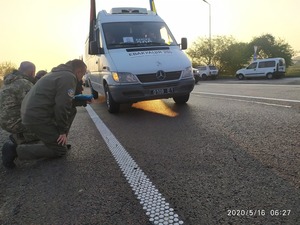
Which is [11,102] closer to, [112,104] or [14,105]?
[14,105]

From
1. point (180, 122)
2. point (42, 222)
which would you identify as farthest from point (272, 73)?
point (42, 222)

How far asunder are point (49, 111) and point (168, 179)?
1.92 metres

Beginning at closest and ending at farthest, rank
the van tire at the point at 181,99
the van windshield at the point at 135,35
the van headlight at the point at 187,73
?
the van headlight at the point at 187,73
the van windshield at the point at 135,35
the van tire at the point at 181,99

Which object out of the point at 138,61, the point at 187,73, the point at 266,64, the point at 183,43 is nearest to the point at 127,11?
the point at 183,43

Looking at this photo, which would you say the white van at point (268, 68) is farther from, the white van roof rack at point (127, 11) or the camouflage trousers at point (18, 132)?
the camouflage trousers at point (18, 132)

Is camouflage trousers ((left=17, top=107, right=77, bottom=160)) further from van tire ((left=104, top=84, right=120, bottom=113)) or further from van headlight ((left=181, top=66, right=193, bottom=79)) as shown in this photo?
van headlight ((left=181, top=66, right=193, bottom=79))

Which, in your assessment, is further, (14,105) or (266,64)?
(266,64)

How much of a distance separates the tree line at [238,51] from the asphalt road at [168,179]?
45.7 m

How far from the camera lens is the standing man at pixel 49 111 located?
380 cm

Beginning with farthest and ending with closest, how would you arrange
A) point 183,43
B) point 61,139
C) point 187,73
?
point 183,43 < point 187,73 < point 61,139

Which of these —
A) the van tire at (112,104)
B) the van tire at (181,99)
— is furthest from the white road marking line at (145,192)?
the van tire at (181,99)

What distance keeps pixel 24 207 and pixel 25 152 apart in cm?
146

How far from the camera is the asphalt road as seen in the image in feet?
7.52

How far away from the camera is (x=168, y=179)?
9.70 ft
